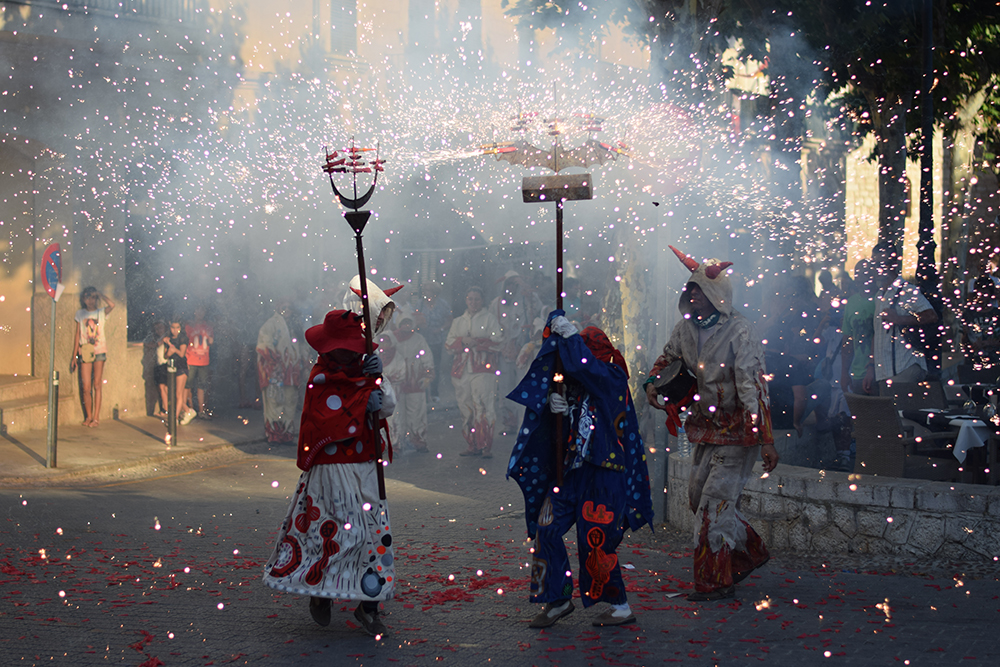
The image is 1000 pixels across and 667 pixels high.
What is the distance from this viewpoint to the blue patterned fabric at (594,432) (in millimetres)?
5129

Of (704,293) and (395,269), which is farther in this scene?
(395,269)

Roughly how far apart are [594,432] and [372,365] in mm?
1210

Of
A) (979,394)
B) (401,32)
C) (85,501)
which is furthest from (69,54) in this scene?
(979,394)

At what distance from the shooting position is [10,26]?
42.5 ft

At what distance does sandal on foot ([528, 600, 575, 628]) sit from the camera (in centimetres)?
505

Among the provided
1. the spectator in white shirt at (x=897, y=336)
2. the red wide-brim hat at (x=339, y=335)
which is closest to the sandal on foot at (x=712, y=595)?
the red wide-brim hat at (x=339, y=335)

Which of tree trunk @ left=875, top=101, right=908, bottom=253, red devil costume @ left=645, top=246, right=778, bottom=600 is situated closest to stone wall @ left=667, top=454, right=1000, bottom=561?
red devil costume @ left=645, top=246, right=778, bottom=600

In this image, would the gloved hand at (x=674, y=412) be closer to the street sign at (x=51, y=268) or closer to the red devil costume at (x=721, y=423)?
the red devil costume at (x=721, y=423)

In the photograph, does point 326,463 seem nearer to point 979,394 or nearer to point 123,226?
point 979,394

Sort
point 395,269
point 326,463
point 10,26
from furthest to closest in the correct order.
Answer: point 395,269 → point 10,26 → point 326,463

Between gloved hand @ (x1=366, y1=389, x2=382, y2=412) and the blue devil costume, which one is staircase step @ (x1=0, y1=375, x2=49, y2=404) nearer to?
gloved hand @ (x1=366, y1=389, x2=382, y2=412)

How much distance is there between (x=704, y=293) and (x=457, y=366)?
6.56 meters

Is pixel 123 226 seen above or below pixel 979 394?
above

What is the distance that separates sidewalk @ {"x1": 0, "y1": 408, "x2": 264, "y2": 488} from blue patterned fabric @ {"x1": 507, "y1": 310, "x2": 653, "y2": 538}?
650 cm
